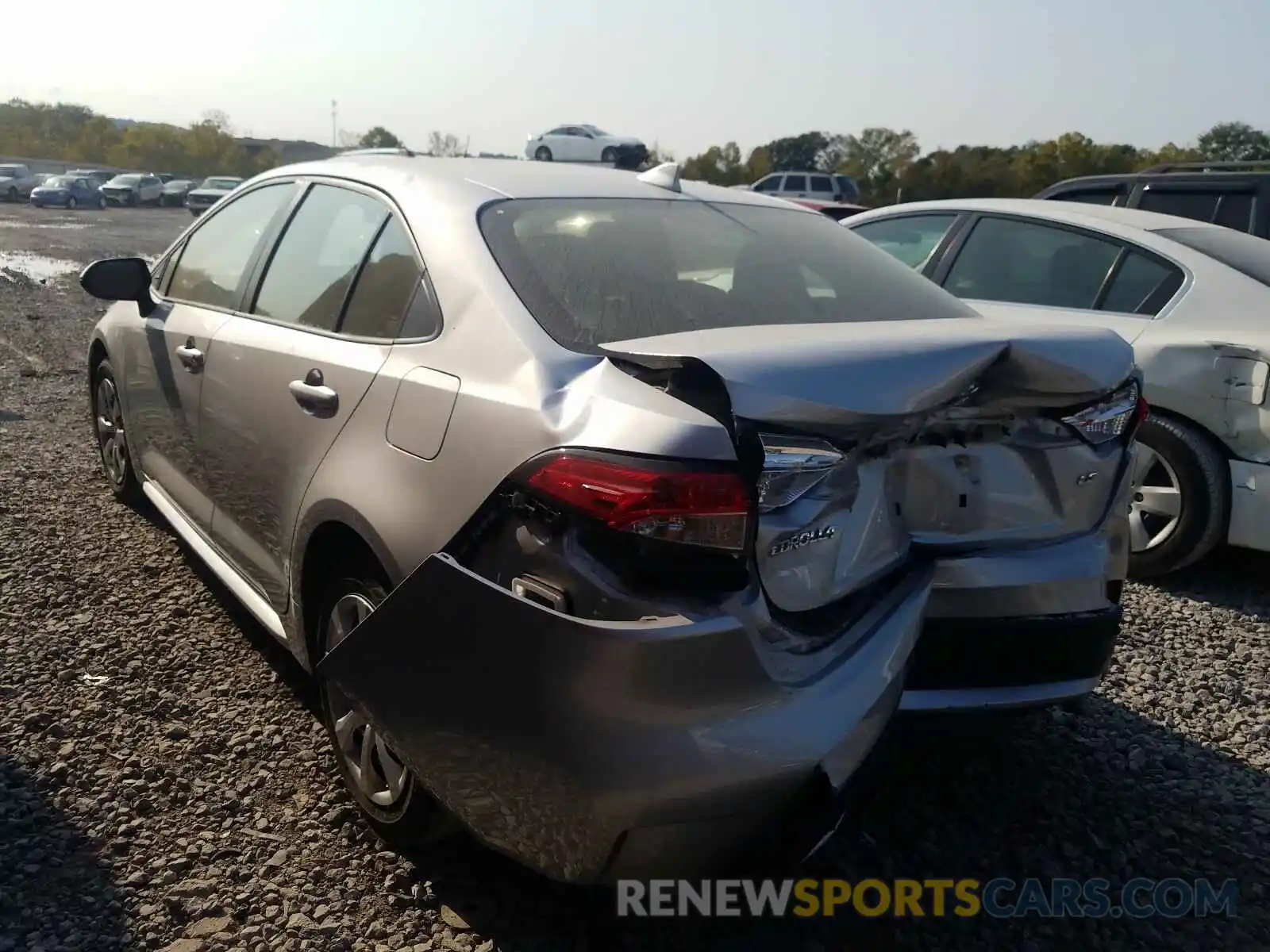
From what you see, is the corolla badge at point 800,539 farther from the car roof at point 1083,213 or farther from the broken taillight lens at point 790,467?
the car roof at point 1083,213

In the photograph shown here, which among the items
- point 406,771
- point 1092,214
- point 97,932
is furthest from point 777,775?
point 1092,214

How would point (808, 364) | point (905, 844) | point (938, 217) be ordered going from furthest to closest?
1. point (938, 217)
2. point (905, 844)
3. point (808, 364)

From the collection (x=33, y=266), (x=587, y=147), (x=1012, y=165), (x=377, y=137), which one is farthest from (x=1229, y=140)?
(x=33, y=266)

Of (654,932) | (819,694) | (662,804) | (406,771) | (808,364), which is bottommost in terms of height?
(654,932)

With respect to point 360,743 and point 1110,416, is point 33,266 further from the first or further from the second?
point 1110,416

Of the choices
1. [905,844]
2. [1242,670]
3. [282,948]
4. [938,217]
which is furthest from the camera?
[938,217]

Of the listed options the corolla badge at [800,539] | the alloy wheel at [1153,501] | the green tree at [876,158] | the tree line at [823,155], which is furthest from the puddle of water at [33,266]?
the green tree at [876,158]

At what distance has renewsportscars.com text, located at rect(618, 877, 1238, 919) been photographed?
2.42 m

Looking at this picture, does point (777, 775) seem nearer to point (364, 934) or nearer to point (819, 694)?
point (819, 694)

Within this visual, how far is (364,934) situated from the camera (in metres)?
2.32

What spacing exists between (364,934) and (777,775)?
3.55 feet

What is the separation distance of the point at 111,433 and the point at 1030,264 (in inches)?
182

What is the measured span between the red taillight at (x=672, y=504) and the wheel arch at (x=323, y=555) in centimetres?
61

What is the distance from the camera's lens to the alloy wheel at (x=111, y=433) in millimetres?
4828
